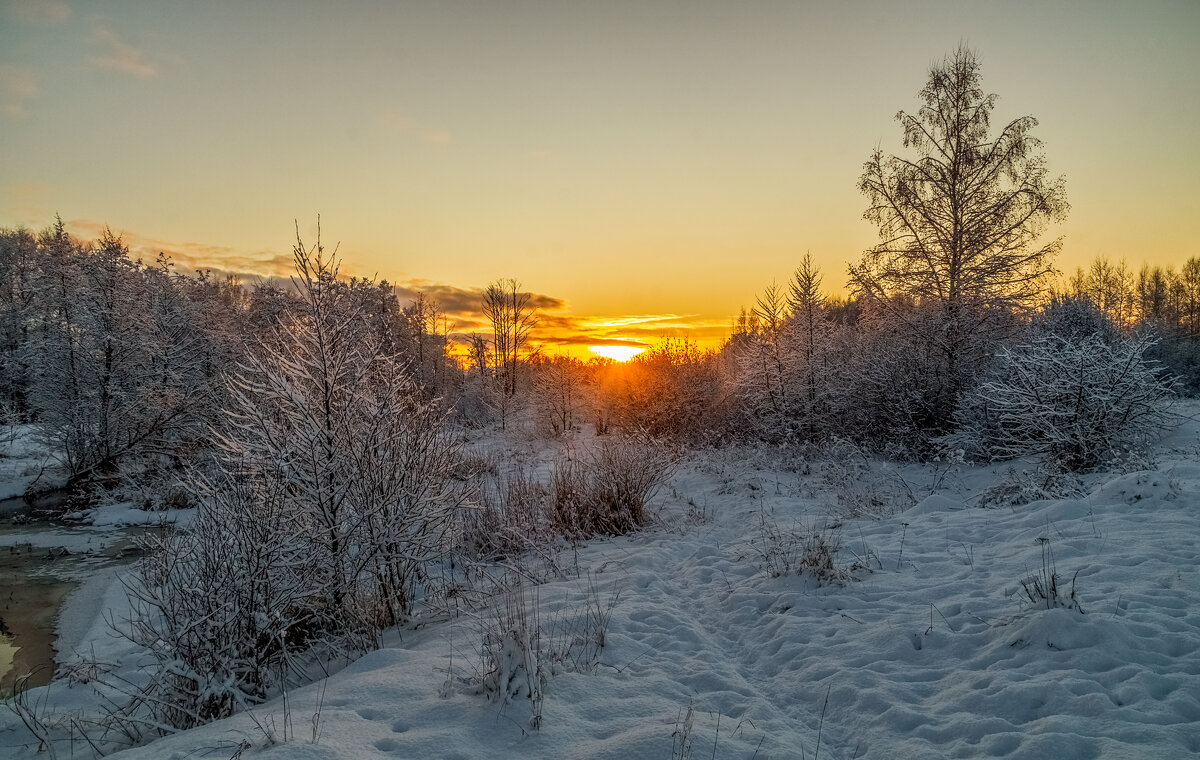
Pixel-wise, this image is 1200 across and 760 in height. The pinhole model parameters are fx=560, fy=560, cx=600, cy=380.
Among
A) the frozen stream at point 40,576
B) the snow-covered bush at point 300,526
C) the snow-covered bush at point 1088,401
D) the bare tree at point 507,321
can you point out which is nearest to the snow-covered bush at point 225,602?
the snow-covered bush at point 300,526

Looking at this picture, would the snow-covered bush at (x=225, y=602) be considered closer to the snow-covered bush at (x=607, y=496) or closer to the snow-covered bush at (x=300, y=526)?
the snow-covered bush at (x=300, y=526)

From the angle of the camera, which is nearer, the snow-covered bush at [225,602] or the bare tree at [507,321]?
the snow-covered bush at [225,602]

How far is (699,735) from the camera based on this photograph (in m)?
3.21

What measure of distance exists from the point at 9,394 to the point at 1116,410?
43.7 m

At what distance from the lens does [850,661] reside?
4336 millimetres

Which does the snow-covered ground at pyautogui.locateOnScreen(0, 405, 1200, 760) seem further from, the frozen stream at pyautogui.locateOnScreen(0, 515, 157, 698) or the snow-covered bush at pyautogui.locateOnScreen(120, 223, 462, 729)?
the snow-covered bush at pyautogui.locateOnScreen(120, 223, 462, 729)

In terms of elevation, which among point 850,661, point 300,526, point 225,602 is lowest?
point 850,661

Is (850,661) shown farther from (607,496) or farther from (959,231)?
(959,231)

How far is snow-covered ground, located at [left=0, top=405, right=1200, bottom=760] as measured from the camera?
3.14 m

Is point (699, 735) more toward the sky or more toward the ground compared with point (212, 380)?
more toward the ground

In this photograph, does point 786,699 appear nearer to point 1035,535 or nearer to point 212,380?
point 1035,535

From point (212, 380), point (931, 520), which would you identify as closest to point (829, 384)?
point (931, 520)

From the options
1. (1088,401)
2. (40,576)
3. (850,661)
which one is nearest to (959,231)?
(1088,401)

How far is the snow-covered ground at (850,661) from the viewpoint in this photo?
314cm
